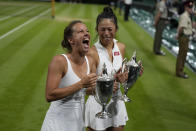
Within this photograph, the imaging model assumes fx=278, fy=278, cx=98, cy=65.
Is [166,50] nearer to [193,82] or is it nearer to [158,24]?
[158,24]

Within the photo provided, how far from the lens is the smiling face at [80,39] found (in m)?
2.49

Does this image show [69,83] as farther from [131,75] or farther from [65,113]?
[131,75]

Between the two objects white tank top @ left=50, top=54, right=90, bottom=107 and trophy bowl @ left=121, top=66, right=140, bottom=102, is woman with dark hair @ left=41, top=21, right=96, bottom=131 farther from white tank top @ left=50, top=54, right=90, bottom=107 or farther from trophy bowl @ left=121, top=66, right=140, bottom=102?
trophy bowl @ left=121, top=66, right=140, bottom=102

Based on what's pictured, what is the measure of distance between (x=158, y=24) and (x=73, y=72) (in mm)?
8777

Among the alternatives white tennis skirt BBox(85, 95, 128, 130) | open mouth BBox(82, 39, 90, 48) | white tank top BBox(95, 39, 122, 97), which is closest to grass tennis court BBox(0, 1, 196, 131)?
white tank top BBox(95, 39, 122, 97)

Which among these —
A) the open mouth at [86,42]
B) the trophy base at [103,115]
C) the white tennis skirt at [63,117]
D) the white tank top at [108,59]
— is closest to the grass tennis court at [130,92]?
the white tank top at [108,59]

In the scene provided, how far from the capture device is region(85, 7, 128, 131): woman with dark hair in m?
3.03

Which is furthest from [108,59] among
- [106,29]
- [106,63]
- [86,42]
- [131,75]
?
[86,42]

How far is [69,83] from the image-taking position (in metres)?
2.55

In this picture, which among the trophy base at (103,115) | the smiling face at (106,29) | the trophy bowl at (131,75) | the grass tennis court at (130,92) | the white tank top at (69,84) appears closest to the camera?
the trophy base at (103,115)

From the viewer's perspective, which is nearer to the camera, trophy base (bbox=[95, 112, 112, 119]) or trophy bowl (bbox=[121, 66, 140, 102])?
trophy base (bbox=[95, 112, 112, 119])

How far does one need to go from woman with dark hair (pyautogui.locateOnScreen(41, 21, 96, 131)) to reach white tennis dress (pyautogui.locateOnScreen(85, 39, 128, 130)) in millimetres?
311

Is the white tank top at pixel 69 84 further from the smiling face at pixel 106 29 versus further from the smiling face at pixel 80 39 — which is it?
the smiling face at pixel 106 29

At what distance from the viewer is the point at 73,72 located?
2.55 meters
